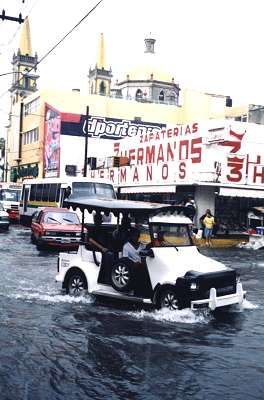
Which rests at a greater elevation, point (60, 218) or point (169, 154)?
point (169, 154)

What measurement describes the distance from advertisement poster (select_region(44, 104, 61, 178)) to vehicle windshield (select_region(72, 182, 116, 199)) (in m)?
29.5

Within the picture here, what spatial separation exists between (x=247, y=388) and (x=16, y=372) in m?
2.81

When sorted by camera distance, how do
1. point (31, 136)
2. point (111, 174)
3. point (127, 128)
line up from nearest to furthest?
point (111, 174) → point (127, 128) → point (31, 136)

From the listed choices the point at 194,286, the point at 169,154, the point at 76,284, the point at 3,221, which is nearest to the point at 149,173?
the point at 169,154

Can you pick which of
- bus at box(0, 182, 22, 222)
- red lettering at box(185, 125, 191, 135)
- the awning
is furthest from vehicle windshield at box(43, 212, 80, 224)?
bus at box(0, 182, 22, 222)

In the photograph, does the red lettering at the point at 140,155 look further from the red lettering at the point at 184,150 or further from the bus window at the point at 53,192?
the bus window at the point at 53,192

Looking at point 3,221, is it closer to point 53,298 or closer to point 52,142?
point 53,298

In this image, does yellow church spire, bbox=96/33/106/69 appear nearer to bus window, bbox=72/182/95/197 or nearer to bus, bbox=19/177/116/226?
bus, bbox=19/177/116/226

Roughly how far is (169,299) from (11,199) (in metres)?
33.2

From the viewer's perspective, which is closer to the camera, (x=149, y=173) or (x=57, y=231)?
(x=57, y=231)

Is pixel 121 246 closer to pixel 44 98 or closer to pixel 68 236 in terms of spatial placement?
pixel 68 236

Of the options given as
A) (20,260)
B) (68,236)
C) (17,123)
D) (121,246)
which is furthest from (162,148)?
(17,123)

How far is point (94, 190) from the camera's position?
2777 cm

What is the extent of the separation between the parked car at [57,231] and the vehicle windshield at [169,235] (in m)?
10.3
